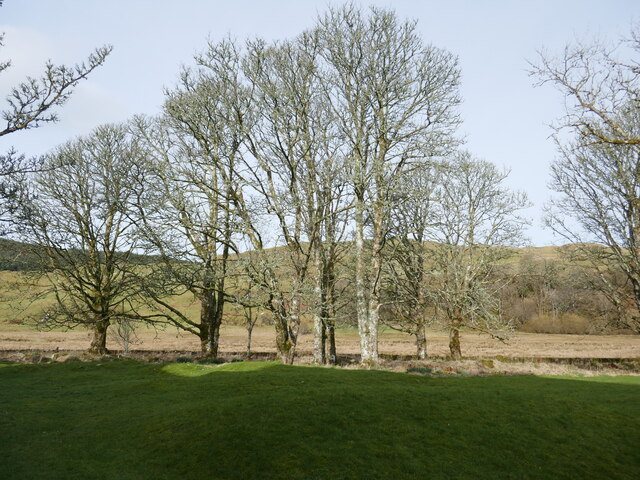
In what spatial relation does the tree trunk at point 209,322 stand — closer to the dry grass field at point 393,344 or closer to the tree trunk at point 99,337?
the tree trunk at point 99,337

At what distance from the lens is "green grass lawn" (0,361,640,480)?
7246 mm

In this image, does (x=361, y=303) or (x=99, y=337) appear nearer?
(x=361, y=303)

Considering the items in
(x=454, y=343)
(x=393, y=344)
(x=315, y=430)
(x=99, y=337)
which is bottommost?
(x=393, y=344)

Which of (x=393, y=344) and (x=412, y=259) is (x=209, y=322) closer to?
(x=412, y=259)

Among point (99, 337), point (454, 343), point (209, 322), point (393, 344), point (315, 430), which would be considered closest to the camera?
point (315, 430)

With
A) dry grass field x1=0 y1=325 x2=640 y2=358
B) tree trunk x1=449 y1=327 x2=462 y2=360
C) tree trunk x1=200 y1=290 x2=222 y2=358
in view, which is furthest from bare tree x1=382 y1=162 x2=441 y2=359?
dry grass field x1=0 y1=325 x2=640 y2=358

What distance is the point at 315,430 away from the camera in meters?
8.45

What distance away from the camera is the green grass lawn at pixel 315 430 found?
23.8 ft

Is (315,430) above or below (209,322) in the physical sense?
below

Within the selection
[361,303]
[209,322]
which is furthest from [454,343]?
[209,322]

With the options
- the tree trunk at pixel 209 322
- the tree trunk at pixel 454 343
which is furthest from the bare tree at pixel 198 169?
the tree trunk at pixel 454 343

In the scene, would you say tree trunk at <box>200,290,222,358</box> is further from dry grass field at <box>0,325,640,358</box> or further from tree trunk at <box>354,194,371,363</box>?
dry grass field at <box>0,325,640,358</box>

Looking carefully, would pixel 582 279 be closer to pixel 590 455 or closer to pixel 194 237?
pixel 590 455

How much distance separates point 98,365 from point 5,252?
42.8 feet
